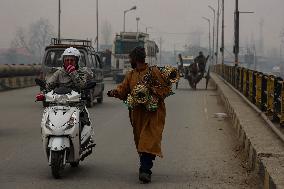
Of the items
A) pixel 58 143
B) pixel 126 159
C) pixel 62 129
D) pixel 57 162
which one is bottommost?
pixel 126 159

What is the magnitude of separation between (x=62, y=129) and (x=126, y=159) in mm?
2201

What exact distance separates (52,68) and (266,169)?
14595 mm

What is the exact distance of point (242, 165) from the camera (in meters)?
9.68

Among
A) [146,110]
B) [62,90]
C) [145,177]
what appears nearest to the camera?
[145,177]

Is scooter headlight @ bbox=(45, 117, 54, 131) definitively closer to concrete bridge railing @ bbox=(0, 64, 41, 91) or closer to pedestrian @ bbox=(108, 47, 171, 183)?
pedestrian @ bbox=(108, 47, 171, 183)

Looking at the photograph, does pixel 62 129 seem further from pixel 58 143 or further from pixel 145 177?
pixel 145 177

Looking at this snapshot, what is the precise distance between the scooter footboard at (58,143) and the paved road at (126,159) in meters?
0.42

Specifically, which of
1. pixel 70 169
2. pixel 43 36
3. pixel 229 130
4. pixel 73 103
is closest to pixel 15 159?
pixel 70 169

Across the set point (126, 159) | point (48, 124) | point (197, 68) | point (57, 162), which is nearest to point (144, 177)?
point (57, 162)

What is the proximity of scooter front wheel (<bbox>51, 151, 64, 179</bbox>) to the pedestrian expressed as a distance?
3.11 ft

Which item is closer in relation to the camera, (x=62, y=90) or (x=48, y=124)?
(x=48, y=124)

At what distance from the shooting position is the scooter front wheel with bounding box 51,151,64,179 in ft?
26.8

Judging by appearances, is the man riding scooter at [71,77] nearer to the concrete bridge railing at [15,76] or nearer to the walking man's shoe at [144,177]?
the walking man's shoe at [144,177]

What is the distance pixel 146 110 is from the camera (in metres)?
8.45
